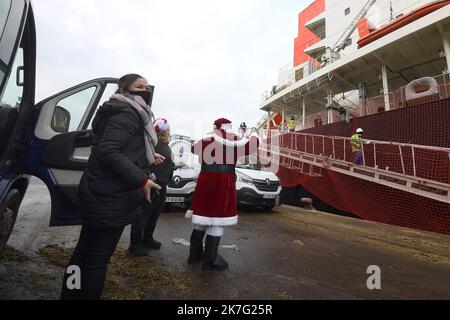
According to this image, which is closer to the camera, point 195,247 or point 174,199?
point 195,247

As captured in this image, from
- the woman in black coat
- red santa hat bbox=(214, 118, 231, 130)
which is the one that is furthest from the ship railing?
the woman in black coat

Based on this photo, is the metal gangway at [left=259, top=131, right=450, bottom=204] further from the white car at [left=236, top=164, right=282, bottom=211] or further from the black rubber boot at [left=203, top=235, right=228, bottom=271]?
the black rubber boot at [left=203, top=235, right=228, bottom=271]

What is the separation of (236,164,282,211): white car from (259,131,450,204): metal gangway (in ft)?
9.78

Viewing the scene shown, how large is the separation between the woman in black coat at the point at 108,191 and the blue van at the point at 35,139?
1.01 m

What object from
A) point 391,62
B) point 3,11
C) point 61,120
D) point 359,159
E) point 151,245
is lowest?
point 151,245

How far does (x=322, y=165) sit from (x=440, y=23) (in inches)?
249

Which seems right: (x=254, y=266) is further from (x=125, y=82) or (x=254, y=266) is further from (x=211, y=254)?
(x=125, y=82)

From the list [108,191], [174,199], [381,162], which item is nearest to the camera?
[108,191]

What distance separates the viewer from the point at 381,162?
878 centimetres

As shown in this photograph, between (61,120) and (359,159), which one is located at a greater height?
(359,159)

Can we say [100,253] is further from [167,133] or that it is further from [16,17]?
[167,133]

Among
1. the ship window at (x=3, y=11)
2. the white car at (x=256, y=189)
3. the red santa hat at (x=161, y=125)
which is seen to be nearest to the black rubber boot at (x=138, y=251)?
the red santa hat at (x=161, y=125)

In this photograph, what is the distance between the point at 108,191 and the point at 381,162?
30.1ft

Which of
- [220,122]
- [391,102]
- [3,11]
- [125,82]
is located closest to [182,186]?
[220,122]
